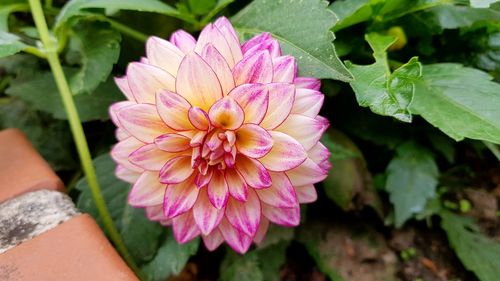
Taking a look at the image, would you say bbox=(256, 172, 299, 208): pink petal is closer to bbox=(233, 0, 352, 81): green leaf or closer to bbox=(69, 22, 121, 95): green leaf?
bbox=(233, 0, 352, 81): green leaf

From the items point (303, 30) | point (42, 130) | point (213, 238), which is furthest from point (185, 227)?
point (42, 130)

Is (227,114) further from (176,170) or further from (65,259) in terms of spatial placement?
(65,259)

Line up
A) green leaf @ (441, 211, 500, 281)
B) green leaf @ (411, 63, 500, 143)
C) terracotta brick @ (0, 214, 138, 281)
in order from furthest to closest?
1. green leaf @ (441, 211, 500, 281)
2. green leaf @ (411, 63, 500, 143)
3. terracotta brick @ (0, 214, 138, 281)

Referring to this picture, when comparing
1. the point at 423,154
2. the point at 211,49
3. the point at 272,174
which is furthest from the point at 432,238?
the point at 211,49

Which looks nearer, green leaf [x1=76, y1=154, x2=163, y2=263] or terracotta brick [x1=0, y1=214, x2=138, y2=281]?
terracotta brick [x1=0, y1=214, x2=138, y2=281]

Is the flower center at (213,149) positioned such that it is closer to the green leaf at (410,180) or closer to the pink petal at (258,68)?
the pink petal at (258,68)

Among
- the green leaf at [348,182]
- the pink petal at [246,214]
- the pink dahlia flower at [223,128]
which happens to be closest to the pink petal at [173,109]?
the pink dahlia flower at [223,128]

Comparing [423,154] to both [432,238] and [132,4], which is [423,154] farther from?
[132,4]

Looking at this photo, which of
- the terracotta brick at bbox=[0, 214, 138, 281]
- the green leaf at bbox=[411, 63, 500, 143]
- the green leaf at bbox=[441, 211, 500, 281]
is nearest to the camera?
the terracotta brick at bbox=[0, 214, 138, 281]

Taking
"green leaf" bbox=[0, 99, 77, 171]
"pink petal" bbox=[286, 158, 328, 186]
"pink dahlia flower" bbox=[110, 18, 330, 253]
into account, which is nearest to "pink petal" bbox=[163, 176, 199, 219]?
"pink dahlia flower" bbox=[110, 18, 330, 253]
